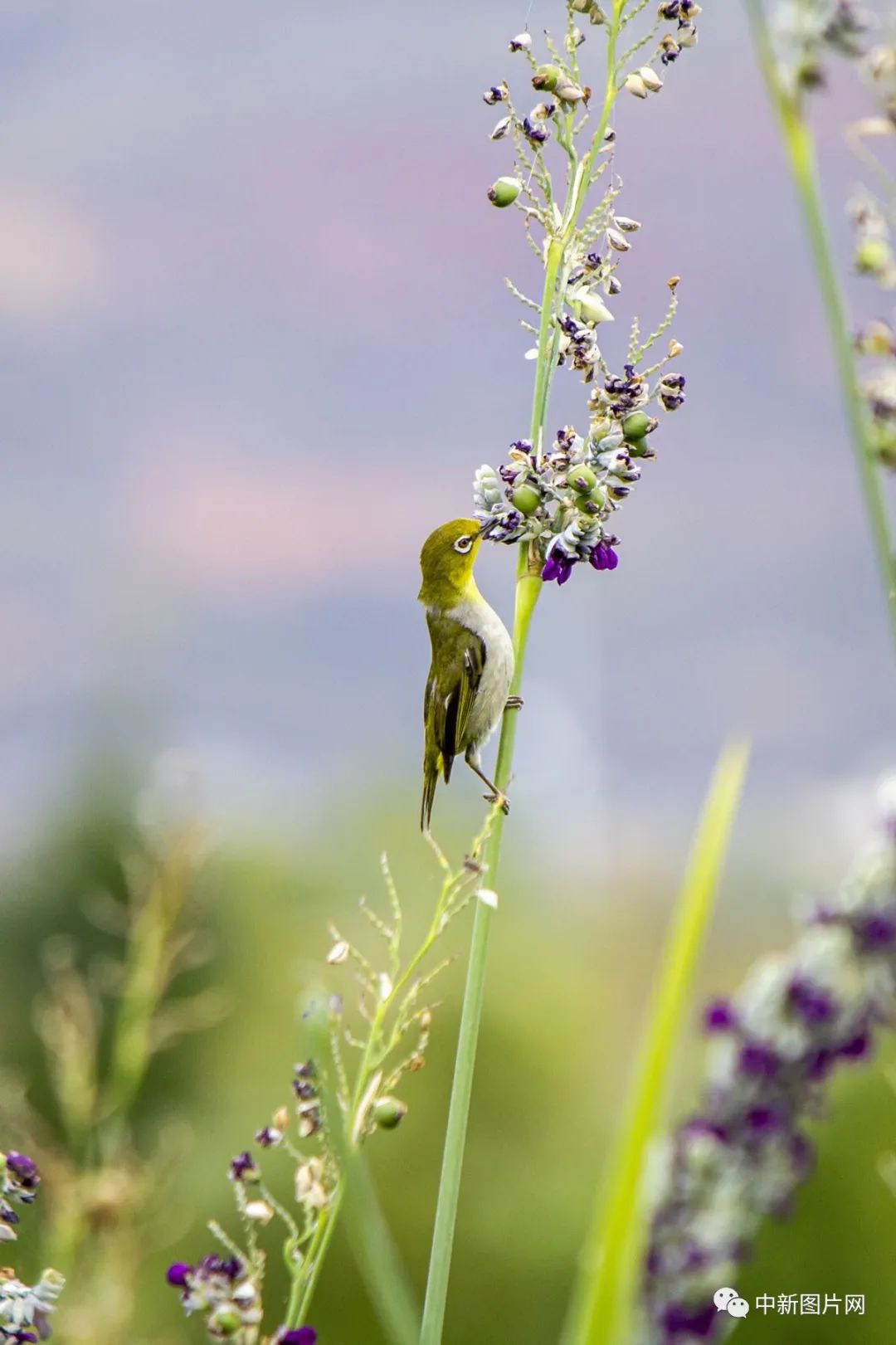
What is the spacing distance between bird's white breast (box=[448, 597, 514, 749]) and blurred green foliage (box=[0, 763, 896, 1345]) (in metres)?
2.76

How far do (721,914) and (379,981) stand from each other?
189 inches

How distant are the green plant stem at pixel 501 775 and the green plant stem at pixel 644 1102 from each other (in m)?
0.34

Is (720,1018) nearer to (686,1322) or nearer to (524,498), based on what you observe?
(686,1322)

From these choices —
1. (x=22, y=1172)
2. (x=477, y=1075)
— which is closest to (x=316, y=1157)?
(x=22, y=1172)

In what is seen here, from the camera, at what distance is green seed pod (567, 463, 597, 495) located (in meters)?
0.96

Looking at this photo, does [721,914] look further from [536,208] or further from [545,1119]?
[536,208]

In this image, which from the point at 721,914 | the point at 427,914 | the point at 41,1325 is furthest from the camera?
the point at 721,914

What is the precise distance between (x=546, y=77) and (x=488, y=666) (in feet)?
2.19

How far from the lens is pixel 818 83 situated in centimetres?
61

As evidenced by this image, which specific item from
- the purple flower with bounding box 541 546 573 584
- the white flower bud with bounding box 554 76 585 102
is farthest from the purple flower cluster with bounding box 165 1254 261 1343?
the white flower bud with bounding box 554 76 585 102

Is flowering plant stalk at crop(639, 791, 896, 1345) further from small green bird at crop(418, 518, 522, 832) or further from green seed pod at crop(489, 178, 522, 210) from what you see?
small green bird at crop(418, 518, 522, 832)

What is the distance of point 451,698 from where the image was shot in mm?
1556

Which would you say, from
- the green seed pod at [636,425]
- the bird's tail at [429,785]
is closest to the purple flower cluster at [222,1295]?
the green seed pod at [636,425]

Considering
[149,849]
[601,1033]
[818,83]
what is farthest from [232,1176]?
[601,1033]
